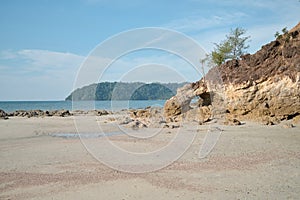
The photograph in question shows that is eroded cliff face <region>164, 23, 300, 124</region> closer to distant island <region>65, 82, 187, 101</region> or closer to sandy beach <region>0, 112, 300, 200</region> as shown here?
distant island <region>65, 82, 187, 101</region>

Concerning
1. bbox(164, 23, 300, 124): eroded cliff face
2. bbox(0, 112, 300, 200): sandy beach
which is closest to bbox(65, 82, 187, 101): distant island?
bbox(164, 23, 300, 124): eroded cliff face

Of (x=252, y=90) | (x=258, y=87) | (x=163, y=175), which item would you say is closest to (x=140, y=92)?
(x=252, y=90)

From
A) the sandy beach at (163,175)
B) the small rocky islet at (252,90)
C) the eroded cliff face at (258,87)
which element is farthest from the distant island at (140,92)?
the sandy beach at (163,175)

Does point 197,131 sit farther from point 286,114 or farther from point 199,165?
point 199,165

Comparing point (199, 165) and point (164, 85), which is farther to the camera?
point (164, 85)

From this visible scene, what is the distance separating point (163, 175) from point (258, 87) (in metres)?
17.9

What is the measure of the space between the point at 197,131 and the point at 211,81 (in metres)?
10.4

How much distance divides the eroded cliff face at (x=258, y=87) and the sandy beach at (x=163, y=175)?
27.7ft

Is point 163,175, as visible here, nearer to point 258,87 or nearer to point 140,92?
point 258,87

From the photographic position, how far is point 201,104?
108ft

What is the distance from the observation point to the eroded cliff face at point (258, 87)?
23.0 m

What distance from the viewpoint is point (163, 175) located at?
9.65m

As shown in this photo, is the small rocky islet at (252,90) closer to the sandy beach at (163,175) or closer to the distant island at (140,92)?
the distant island at (140,92)

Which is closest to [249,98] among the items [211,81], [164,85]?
[211,81]
